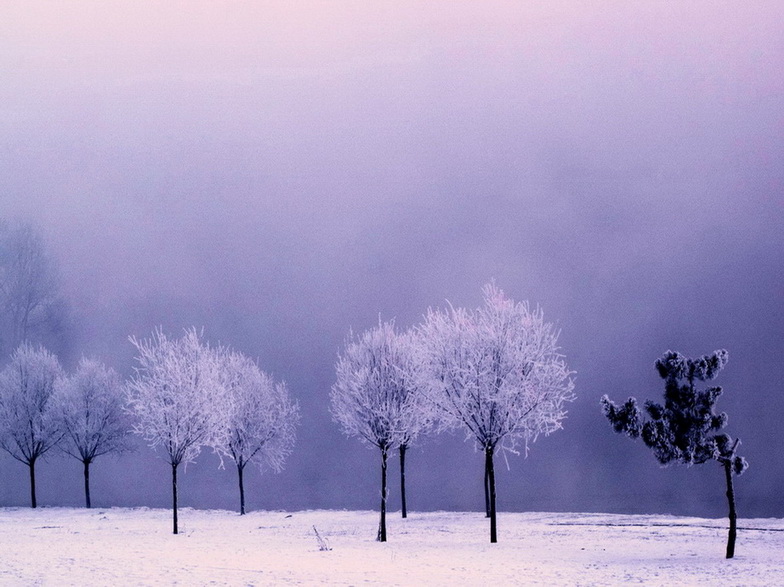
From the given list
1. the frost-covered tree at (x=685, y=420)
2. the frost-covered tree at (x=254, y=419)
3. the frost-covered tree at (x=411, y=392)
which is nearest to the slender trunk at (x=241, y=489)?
the frost-covered tree at (x=254, y=419)

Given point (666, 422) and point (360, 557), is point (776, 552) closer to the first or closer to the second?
point (666, 422)

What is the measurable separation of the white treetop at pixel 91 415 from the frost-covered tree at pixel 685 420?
4156 centimetres

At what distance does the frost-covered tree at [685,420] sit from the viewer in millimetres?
27484

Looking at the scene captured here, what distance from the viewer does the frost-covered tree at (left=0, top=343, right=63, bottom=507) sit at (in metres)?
57.3

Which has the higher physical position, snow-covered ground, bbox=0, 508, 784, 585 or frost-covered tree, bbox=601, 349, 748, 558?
frost-covered tree, bbox=601, 349, 748, 558

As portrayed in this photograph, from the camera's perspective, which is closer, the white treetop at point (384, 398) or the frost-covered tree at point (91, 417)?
the white treetop at point (384, 398)

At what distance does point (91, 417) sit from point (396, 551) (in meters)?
35.9

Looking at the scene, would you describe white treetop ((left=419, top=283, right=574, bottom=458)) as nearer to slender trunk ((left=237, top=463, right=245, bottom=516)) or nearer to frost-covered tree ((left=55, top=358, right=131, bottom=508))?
slender trunk ((left=237, top=463, right=245, bottom=516))

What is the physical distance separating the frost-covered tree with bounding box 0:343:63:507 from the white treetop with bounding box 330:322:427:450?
3013cm

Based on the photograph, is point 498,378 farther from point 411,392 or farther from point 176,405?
point 176,405

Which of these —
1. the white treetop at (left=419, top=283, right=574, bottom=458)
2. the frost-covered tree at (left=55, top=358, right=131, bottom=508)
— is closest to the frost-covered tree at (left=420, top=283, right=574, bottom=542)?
the white treetop at (left=419, top=283, right=574, bottom=458)

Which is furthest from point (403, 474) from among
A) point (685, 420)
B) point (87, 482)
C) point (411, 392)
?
point (87, 482)

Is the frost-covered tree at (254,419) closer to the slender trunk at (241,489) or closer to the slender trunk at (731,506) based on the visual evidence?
the slender trunk at (241,489)

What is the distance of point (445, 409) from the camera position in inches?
1347
